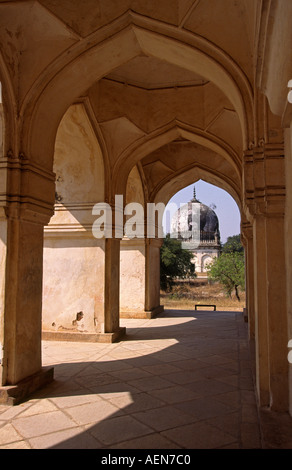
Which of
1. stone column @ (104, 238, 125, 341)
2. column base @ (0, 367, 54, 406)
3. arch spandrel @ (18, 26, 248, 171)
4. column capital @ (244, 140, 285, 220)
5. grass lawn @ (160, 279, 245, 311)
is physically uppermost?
arch spandrel @ (18, 26, 248, 171)

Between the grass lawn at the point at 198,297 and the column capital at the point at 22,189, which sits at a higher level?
the column capital at the point at 22,189

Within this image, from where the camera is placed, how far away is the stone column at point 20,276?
3.71 m

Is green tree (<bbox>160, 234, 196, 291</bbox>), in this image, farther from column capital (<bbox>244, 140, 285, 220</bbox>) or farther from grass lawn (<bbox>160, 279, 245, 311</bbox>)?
column capital (<bbox>244, 140, 285, 220</bbox>)

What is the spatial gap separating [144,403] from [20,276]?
180 cm

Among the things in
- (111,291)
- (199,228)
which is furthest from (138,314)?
(199,228)

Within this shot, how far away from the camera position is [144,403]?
11.8 feet

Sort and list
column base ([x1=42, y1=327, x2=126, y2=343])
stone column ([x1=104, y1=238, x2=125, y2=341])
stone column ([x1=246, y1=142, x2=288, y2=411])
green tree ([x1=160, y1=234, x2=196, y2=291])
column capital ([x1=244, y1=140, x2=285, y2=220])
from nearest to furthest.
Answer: stone column ([x1=246, y1=142, x2=288, y2=411])
column capital ([x1=244, y1=140, x2=285, y2=220])
column base ([x1=42, y1=327, x2=126, y2=343])
stone column ([x1=104, y1=238, x2=125, y2=341])
green tree ([x1=160, y1=234, x2=196, y2=291])

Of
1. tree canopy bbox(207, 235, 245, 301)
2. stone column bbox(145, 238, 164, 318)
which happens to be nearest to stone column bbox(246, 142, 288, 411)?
stone column bbox(145, 238, 164, 318)

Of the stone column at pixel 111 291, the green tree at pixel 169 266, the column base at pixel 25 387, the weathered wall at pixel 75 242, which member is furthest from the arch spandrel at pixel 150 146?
the green tree at pixel 169 266

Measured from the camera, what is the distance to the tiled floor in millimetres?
2760

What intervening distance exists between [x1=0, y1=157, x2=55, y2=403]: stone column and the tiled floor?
270 mm

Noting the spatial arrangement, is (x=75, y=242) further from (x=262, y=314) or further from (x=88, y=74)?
(x=262, y=314)

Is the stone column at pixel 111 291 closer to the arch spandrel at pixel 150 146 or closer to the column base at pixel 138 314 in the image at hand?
the arch spandrel at pixel 150 146
